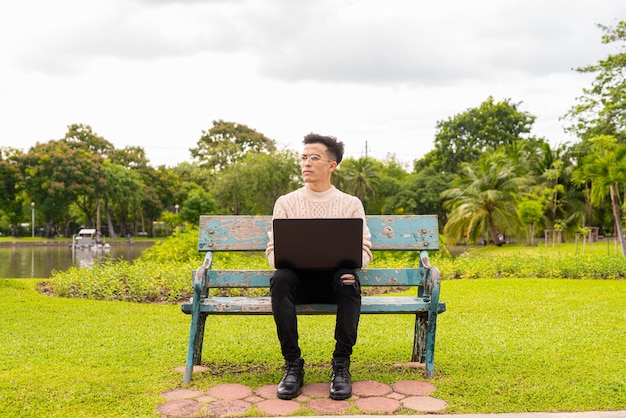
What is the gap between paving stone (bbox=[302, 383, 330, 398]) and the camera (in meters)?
3.27

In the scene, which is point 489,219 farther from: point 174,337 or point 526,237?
point 174,337

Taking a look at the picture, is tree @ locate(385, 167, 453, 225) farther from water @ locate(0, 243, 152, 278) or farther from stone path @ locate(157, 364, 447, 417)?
stone path @ locate(157, 364, 447, 417)

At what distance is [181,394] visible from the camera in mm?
3236

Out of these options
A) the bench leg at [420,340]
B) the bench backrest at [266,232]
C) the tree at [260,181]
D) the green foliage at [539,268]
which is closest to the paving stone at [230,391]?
the bench backrest at [266,232]

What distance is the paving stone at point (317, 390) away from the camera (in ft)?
10.7

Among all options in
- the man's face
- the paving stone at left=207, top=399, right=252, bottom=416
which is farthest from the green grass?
the man's face

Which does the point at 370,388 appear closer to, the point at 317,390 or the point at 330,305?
the point at 317,390

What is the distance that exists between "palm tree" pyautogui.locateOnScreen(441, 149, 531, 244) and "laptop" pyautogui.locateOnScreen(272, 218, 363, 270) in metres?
26.1

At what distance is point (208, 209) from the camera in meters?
44.2

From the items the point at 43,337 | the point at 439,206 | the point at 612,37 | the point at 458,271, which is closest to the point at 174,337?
the point at 43,337

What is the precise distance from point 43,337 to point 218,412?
2556 mm

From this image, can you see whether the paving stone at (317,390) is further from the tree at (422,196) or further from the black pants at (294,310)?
the tree at (422,196)

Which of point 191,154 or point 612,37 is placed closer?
point 612,37

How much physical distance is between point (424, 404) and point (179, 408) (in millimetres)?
1232
